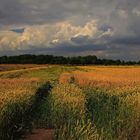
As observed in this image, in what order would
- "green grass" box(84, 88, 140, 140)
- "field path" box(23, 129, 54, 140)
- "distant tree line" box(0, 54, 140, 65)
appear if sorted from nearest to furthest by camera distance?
"green grass" box(84, 88, 140, 140), "field path" box(23, 129, 54, 140), "distant tree line" box(0, 54, 140, 65)

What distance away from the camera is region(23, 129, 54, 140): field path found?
14.0m

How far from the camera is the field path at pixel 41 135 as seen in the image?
14.0 metres

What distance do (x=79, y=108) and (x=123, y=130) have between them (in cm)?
266

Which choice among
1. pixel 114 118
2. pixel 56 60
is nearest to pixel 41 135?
pixel 114 118

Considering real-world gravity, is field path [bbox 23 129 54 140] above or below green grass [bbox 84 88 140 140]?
below

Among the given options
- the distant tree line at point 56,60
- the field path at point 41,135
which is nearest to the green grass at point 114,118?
the field path at point 41,135

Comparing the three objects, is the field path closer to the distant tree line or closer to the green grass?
the green grass

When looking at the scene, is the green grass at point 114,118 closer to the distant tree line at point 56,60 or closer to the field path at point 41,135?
the field path at point 41,135

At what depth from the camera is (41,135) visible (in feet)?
48.4

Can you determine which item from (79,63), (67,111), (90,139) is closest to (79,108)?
(67,111)

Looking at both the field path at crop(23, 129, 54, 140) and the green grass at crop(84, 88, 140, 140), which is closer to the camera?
the green grass at crop(84, 88, 140, 140)

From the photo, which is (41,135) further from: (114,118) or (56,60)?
(56,60)

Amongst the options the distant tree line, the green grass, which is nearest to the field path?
the green grass

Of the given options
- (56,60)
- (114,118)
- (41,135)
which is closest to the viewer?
(41,135)
